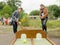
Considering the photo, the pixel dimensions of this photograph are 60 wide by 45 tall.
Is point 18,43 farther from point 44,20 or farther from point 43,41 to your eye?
point 44,20

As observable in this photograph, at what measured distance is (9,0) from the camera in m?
99.6

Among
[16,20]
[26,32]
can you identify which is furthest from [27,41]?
[16,20]

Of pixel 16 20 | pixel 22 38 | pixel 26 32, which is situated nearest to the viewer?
pixel 22 38

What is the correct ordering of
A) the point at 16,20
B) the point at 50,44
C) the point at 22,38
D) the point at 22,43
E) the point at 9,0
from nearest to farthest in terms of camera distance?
the point at 50,44, the point at 22,43, the point at 22,38, the point at 16,20, the point at 9,0

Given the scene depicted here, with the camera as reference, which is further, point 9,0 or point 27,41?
point 9,0

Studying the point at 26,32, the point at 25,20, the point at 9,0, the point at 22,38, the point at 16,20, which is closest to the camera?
the point at 22,38

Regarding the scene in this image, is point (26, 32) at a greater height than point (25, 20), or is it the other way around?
point (26, 32)

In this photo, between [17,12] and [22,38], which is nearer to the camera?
[22,38]

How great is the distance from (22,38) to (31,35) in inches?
25.5

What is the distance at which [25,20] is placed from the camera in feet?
106

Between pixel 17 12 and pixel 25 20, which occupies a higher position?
pixel 17 12

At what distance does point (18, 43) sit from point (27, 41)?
686 mm

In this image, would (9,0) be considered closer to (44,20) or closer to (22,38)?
(44,20)

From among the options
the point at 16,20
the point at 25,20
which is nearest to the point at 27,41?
the point at 16,20
